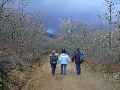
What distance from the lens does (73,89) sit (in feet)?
57.9

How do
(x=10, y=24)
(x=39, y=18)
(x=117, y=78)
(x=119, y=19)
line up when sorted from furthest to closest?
(x=39, y=18), (x=10, y=24), (x=119, y=19), (x=117, y=78)

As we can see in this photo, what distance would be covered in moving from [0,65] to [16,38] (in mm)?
30233

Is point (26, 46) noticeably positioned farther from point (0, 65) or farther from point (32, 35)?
point (0, 65)

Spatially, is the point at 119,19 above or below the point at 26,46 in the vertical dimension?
above

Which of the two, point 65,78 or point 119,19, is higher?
point 119,19

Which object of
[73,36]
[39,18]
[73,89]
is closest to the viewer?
[73,89]

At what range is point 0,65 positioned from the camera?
21.5 metres

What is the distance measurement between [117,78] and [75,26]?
94.7 meters

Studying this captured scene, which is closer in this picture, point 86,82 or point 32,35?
point 86,82

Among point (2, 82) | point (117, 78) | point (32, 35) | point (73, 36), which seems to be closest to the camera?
point (2, 82)

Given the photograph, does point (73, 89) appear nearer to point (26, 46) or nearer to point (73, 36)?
point (26, 46)

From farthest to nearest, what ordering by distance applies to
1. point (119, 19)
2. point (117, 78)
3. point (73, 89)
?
point (119, 19)
point (117, 78)
point (73, 89)

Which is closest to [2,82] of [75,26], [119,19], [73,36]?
[119,19]

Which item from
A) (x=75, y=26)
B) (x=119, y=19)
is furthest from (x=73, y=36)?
(x=119, y=19)
